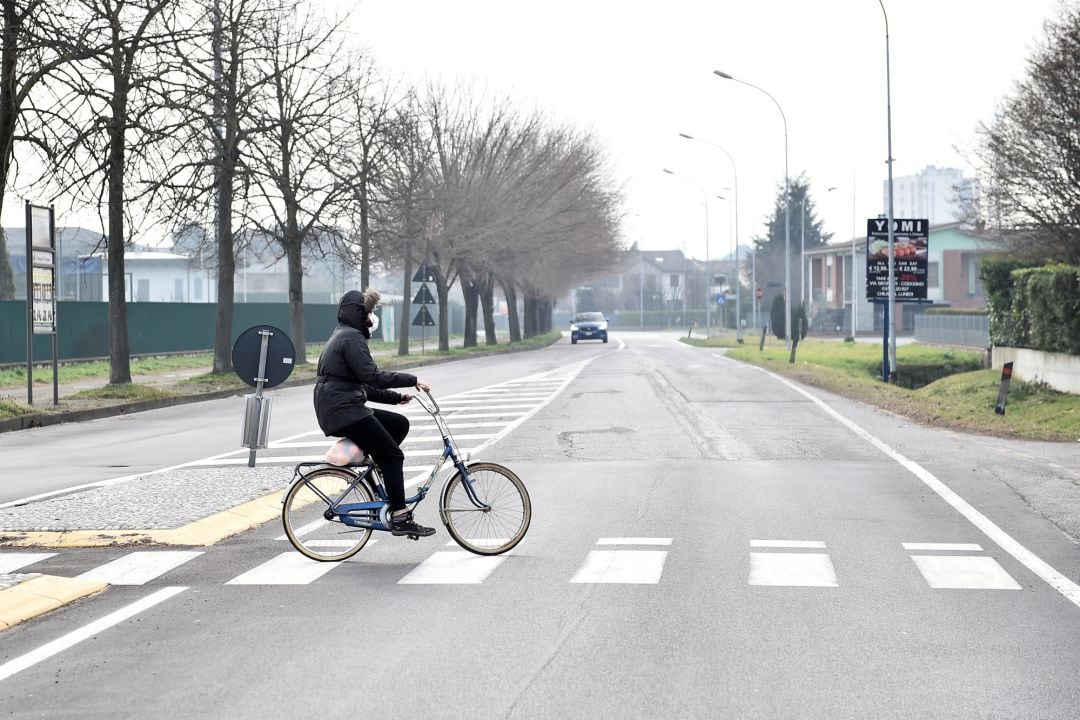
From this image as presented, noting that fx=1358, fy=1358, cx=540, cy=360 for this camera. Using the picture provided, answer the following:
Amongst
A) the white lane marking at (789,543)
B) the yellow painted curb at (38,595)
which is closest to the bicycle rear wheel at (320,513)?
the yellow painted curb at (38,595)

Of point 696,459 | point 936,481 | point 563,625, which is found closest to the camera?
point 563,625

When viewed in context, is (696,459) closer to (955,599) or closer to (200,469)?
(200,469)

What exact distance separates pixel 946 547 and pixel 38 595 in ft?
18.5

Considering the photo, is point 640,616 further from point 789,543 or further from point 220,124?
point 220,124

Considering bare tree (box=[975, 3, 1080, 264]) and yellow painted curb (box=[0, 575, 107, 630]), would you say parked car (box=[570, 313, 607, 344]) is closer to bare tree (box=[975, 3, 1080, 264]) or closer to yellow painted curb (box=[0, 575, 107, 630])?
bare tree (box=[975, 3, 1080, 264])

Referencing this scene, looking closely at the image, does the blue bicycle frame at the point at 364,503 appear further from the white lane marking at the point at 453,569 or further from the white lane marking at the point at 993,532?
the white lane marking at the point at 993,532

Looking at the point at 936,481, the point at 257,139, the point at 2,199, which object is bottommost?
the point at 936,481

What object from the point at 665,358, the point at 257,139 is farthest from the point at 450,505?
the point at 665,358

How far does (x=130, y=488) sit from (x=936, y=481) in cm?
729

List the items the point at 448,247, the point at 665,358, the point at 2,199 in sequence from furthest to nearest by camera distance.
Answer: the point at 448,247 < the point at 665,358 < the point at 2,199

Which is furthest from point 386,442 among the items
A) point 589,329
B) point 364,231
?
point 589,329

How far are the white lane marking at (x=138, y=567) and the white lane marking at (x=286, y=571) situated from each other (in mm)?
542

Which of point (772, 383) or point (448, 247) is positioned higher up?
point (448, 247)

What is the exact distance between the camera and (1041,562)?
8391 millimetres
